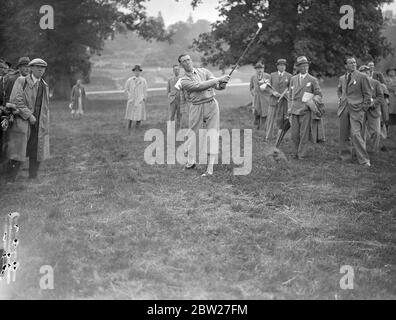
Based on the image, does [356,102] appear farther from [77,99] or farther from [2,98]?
[77,99]

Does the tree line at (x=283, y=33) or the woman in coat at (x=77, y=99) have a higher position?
the tree line at (x=283, y=33)

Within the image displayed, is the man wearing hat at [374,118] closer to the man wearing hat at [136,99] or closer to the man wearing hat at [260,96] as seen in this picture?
the man wearing hat at [260,96]

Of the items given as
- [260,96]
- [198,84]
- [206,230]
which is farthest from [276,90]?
[206,230]

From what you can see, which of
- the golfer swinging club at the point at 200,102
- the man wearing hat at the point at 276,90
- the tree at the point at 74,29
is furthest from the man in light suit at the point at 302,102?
the tree at the point at 74,29

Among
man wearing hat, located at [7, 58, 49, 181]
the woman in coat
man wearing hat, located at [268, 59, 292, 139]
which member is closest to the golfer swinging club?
man wearing hat, located at [7, 58, 49, 181]

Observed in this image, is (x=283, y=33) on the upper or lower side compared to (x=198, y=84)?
upper

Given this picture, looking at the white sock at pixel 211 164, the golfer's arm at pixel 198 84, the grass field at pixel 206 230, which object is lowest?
the grass field at pixel 206 230

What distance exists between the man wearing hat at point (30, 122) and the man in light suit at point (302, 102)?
17.0 feet

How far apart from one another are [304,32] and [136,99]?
10172mm

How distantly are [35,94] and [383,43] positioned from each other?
20024 millimetres

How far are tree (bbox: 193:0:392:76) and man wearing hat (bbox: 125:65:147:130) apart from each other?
8040mm

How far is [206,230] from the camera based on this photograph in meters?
6.15

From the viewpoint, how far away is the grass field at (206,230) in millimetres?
4605

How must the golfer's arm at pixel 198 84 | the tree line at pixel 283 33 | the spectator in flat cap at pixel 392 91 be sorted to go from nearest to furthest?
the golfer's arm at pixel 198 84 → the spectator in flat cap at pixel 392 91 → the tree line at pixel 283 33
